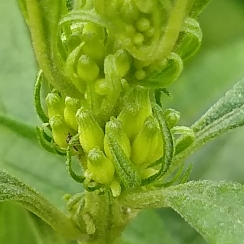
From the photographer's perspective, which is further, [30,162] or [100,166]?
[30,162]

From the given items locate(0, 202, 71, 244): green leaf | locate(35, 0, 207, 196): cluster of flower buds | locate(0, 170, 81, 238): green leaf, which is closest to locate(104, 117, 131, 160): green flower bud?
locate(35, 0, 207, 196): cluster of flower buds

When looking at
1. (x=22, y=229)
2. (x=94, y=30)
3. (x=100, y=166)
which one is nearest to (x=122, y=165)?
(x=100, y=166)

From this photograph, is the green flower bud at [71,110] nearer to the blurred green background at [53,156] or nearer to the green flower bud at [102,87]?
the green flower bud at [102,87]

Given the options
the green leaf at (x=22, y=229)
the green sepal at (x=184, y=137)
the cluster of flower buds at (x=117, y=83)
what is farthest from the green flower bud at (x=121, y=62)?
the green leaf at (x=22, y=229)

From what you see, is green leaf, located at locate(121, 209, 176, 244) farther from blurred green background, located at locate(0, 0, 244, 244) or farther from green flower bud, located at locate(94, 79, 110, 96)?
green flower bud, located at locate(94, 79, 110, 96)

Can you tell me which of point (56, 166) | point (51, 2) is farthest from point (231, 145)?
point (51, 2)

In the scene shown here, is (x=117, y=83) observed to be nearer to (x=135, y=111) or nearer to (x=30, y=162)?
(x=135, y=111)
